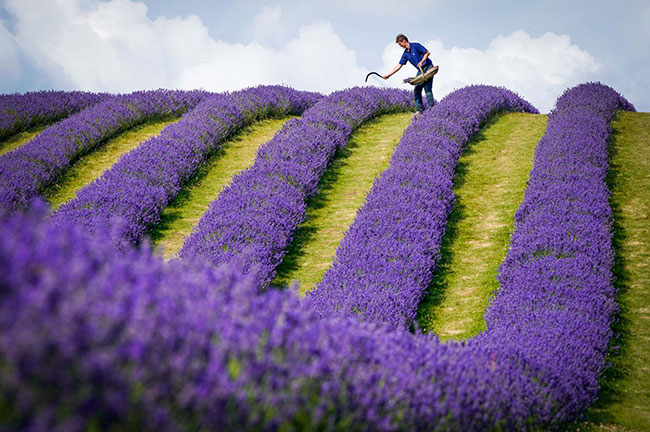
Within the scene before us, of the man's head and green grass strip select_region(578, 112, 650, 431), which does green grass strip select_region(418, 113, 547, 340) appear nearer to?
green grass strip select_region(578, 112, 650, 431)

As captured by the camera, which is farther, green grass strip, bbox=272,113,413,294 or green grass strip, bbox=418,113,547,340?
green grass strip, bbox=272,113,413,294

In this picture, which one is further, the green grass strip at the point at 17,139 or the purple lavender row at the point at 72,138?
the green grass strip at the point at 17,139

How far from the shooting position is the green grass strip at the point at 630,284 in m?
5.28

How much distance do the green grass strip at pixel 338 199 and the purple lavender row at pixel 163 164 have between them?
233cm

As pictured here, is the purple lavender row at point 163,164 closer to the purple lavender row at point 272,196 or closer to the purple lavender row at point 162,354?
the purple lavender row at point 272,196

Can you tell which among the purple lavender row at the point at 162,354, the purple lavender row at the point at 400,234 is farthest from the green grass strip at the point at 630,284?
the purple lavender row at the point at 162,354

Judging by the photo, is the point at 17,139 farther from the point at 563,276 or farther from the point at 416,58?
the point at 563,276

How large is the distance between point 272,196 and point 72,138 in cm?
561

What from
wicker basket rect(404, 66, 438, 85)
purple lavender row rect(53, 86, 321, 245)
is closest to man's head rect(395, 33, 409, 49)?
wicker basket rect(404, 66, 438, 85)

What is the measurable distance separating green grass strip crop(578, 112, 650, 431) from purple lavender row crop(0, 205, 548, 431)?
9.64 feet

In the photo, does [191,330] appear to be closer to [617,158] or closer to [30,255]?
[30,255]

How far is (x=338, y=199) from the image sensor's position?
10.1 metres

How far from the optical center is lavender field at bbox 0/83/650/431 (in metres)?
1.93

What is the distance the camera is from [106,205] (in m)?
8.71
